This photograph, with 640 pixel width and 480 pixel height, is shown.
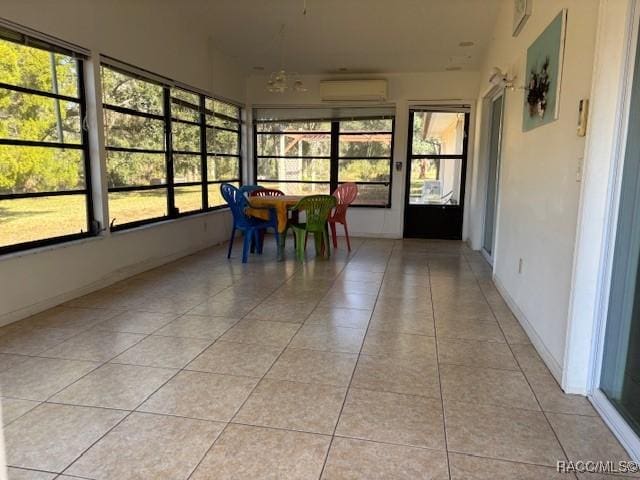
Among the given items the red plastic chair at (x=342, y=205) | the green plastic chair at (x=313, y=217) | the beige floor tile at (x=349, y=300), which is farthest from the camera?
the red plastic chair at (x=342, y=205)

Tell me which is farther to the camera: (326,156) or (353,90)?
(326,156)

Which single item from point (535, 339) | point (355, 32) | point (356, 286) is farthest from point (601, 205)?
point (355, 32)

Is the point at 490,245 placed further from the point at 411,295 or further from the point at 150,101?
the point at 150,101

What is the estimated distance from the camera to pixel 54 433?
192 centimetres

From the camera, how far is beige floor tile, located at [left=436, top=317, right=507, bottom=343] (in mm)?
3074

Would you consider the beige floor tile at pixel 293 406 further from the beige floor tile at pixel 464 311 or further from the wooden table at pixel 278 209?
the wooden table at pixel 278 209

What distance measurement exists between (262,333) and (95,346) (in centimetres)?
107

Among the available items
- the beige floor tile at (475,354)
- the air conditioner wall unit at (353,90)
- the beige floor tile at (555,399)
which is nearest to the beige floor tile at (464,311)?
the beige floor tile at (475,354)

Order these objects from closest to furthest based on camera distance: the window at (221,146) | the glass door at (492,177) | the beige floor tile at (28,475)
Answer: the beige floor tile at (28,475) < the glass door at (492,177) < the window at (221,146)

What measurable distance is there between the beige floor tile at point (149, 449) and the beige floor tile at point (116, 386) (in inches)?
7.4

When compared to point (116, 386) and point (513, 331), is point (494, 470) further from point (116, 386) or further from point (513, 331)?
point (116, 386)

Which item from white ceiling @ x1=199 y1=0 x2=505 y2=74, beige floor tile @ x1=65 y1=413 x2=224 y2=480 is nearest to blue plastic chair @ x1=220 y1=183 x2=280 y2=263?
white ceiling @ x1=199 y1=0 x2=505 y2=74

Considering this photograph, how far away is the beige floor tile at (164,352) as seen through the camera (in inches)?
103

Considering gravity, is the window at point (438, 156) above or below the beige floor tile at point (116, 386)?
above
